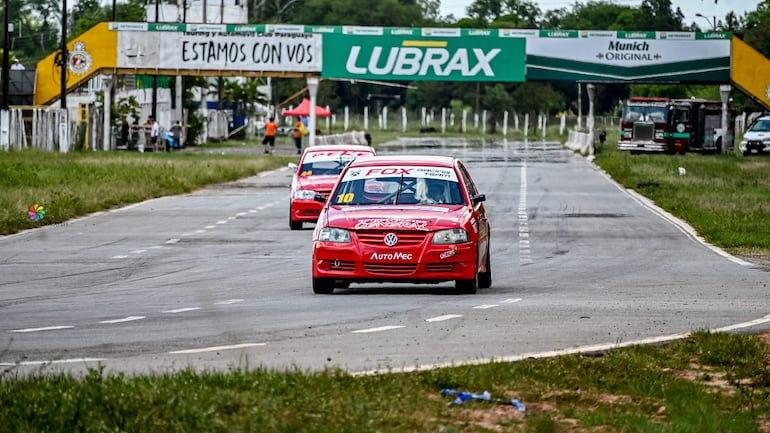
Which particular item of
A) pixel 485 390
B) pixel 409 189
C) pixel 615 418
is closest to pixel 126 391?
pixel 485 390

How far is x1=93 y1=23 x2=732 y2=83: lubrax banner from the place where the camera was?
200ft

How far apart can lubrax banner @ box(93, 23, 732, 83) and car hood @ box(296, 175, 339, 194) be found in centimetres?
3254

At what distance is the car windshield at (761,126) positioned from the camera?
2739 inches

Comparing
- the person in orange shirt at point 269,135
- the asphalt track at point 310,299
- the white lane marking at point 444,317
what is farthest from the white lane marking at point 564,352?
the person in orange shirt at point 269,135

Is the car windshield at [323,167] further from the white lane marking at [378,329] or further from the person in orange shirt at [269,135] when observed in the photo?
the person in orange shirt at [269,135]

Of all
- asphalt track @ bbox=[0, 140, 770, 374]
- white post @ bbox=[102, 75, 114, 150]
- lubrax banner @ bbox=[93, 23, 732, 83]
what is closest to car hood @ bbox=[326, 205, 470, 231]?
asphalt track @ bbox=[0, 140, 770, 374]

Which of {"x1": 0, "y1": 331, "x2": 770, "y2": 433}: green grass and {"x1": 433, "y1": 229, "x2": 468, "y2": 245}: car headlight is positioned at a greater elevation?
{"x1": 433, "y1": 229, "x2": 468, "y2": 245}: car headlight

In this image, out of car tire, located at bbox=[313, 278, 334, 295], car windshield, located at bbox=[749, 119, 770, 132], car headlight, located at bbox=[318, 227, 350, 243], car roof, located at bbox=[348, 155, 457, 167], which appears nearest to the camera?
car headlight, located at bbox=[318, 227, 350, 243]

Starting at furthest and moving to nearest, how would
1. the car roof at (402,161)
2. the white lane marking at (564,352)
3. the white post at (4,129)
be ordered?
the white post at (4,129) < the car roof at (402,161) < the white lane marking at (564,352)

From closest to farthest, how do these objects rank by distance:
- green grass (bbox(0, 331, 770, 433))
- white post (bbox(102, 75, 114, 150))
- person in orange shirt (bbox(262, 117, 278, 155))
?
green grass (bbox(0, 331, 770, 433)), white post (bbox(102, 75, 114, 150)), person in orange shirt (bbox(262, 117, 278, 155))

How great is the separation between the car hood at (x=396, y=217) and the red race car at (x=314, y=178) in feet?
34.1

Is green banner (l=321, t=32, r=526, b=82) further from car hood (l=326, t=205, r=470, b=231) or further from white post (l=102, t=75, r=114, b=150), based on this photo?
car hood (l=326, t=205, r=470, b=231)

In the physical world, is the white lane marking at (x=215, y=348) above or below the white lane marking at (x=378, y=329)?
above

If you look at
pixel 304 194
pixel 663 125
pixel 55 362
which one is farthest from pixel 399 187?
pixel 663 125
